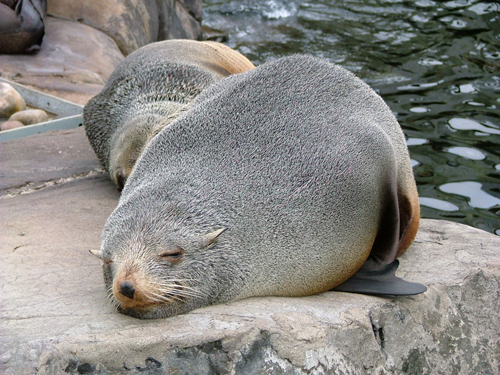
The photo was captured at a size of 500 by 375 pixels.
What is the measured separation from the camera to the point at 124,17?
9625mm

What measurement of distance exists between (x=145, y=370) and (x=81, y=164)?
337 centimetres

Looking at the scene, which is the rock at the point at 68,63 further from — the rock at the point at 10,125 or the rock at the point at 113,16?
the rock at the point at 10,125

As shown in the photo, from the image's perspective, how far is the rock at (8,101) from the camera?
670 cm

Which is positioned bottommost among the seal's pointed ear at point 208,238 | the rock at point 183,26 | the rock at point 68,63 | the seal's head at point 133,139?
the rock at point 183,26

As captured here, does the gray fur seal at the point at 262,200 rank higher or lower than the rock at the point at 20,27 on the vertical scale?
higher

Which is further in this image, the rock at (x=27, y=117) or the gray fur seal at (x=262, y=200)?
the rock at (x=27, y=117)

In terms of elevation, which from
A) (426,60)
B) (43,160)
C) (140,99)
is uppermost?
(140,99)

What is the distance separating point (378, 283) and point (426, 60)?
23.0ft

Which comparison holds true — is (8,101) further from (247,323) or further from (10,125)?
(247,323)

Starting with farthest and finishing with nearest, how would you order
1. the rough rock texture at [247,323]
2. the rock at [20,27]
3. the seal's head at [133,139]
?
the rock at [20,27] → the seal's head at [133,139] → the rough rock texture at [247,323]

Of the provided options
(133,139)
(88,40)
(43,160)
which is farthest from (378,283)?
(88,40)

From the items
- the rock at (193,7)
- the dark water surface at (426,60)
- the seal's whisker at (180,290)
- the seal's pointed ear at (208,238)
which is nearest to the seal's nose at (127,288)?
the seal's whisker at (180,290)

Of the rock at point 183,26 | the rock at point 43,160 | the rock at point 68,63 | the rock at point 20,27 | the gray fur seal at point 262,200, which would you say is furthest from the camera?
the rock at point 183,26

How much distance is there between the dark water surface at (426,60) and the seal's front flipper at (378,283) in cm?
245
